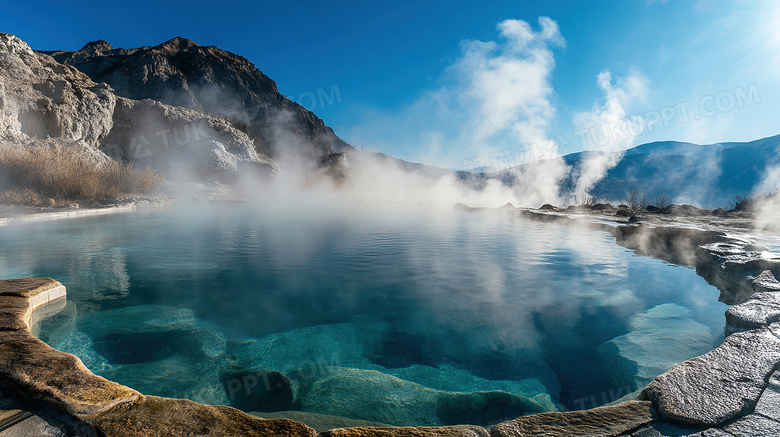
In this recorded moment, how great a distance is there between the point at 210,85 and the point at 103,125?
22544 millimetres

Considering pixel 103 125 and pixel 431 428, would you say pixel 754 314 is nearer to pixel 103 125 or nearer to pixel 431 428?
pixel 431 428

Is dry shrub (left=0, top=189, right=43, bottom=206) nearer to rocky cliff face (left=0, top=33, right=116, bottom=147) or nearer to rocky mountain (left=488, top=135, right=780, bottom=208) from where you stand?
→ rocky cliff face (left=0, top=33, right=116, bottom=147)

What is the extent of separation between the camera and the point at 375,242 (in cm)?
737

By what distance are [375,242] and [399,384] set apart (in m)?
5.11

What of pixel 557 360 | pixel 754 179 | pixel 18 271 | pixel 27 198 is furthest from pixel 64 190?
pixel 754 179

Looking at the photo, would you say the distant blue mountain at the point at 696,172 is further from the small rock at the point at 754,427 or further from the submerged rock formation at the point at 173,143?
the small rock at the point at 754,427

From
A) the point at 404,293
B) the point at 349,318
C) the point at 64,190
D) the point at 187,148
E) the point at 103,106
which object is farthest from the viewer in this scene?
the point at 187,148

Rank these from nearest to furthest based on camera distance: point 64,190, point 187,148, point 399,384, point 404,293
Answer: point 399,384 < point 404,293 < point 64,190 < point 187,148

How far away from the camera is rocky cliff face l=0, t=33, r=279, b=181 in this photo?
13477 millimetres

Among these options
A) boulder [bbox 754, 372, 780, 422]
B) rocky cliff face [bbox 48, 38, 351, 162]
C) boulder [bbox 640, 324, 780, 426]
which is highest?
rocky cliff face [bbox 48, 38, 351, 162]

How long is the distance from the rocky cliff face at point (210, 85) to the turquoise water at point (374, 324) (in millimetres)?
32885

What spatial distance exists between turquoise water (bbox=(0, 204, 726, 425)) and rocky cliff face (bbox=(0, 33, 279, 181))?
1153 centimetres

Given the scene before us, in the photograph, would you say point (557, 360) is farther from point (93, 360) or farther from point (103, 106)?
point (103, 106)

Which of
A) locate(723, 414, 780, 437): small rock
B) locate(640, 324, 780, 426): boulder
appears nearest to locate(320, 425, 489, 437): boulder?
locate(640, 324, 780, 426): boulder
